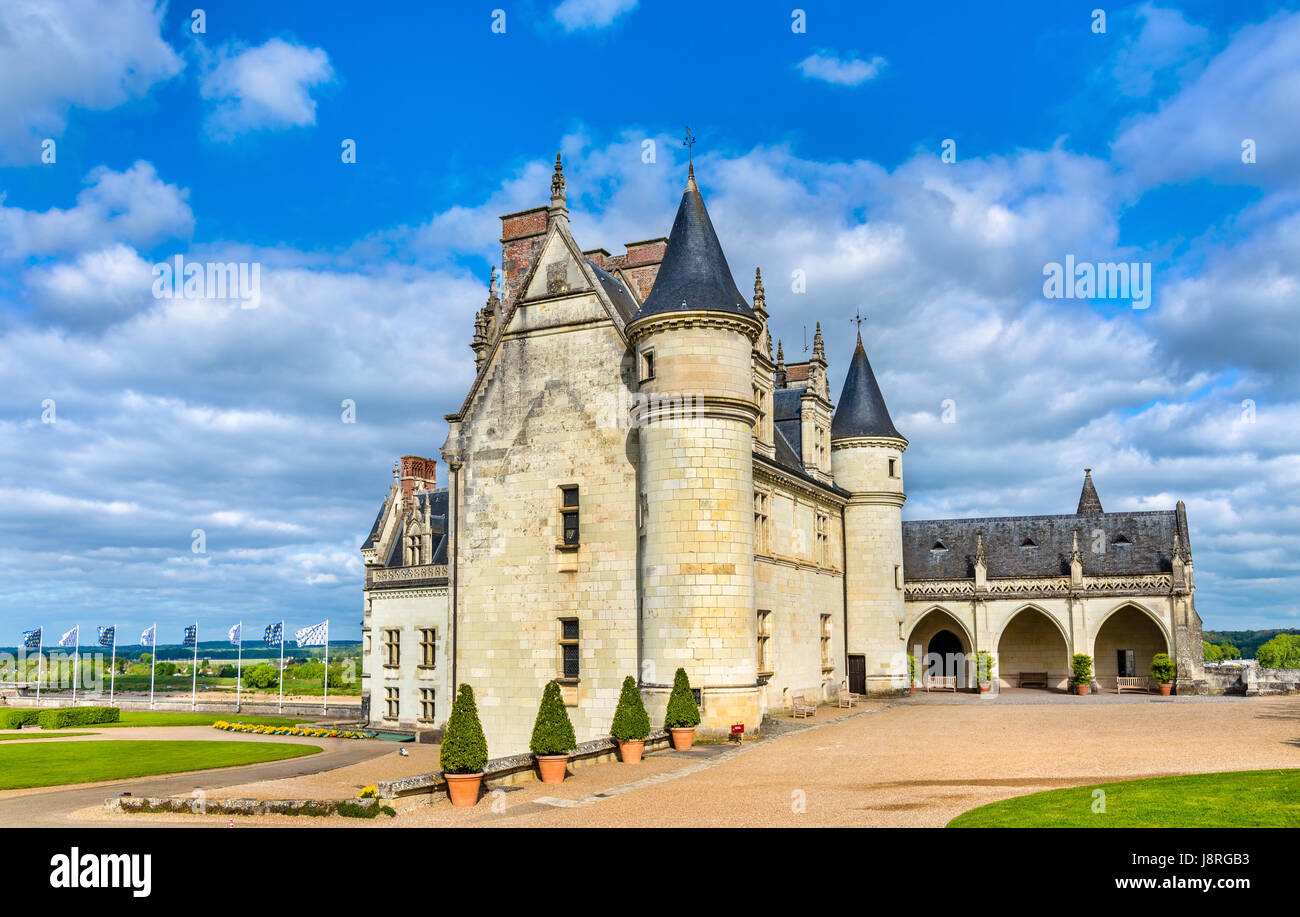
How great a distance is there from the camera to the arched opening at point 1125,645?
44.1 m

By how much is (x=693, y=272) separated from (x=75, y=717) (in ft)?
120

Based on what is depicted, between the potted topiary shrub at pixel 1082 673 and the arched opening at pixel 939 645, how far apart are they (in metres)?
5.65

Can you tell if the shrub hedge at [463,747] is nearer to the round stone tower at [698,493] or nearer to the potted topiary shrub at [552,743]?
the potted topiary shrub at [552,743]

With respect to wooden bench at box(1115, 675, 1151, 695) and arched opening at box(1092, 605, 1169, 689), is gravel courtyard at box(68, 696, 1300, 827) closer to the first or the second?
wooden bench at box(1115, 675, 1151, 695)

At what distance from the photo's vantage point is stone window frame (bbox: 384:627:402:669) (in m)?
41.6

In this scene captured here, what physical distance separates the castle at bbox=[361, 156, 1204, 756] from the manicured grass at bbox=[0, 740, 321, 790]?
6.21m

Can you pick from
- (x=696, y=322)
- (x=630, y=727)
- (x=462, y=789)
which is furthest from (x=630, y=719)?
(x=696, y=322)

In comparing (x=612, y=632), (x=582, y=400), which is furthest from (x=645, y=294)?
(x=612, y=632)

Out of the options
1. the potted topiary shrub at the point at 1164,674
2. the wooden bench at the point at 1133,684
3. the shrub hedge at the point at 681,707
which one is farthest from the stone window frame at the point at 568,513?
the wooden bench at the point at 1133,684

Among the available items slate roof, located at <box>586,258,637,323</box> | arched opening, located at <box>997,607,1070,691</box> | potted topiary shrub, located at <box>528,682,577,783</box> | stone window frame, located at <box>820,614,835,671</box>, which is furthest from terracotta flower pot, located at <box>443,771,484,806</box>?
arched opening, located at <box>997,607,1070,691</box>

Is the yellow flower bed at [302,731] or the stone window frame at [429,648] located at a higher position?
the stone window frame at [429,648]
